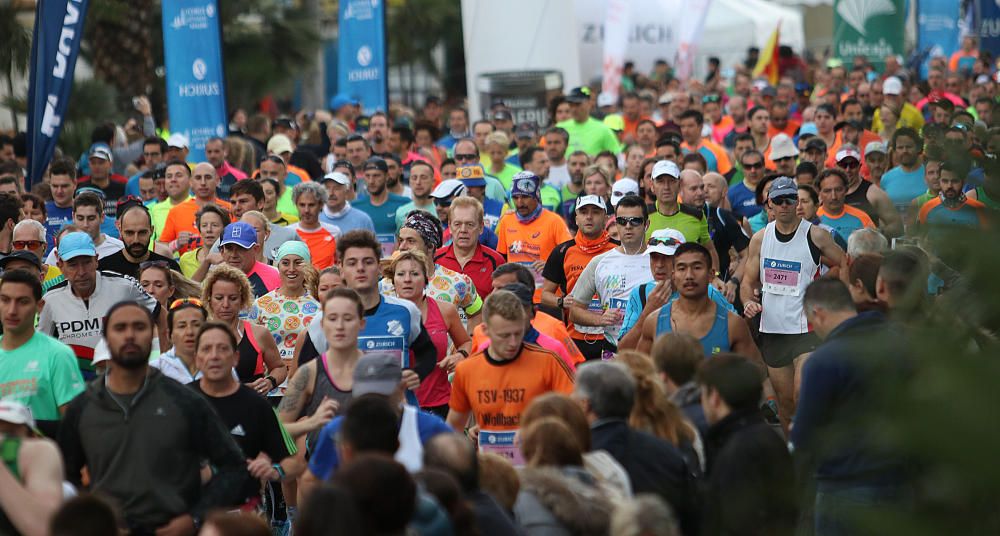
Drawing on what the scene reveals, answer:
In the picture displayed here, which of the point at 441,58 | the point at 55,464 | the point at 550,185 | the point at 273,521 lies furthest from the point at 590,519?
the point at 441,58

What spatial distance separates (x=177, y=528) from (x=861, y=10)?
21.4m

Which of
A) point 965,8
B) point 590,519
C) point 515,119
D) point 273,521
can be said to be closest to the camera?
point 590,519

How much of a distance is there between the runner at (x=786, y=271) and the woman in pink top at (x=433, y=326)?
2.13 metres

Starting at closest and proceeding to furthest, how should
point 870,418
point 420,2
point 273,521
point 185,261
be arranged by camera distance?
point 870,418
point 273,521
point 185,261
point 420,2

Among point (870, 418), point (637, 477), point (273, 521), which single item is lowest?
point (273, 521)

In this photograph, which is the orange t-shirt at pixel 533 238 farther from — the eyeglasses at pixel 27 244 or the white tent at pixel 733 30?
the white tent at pixel 733 30

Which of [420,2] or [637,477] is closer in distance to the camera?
[637,477]

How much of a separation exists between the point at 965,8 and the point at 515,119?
12.4 meters

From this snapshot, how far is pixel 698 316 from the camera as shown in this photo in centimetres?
767

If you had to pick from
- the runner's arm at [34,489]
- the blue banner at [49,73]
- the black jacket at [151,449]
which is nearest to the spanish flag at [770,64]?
the blue banner at [49,73]

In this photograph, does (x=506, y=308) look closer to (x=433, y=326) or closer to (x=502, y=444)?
(x=502, y=444)

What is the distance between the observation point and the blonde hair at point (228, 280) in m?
7.87

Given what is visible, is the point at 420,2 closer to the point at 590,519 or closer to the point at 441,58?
the point at 441,58

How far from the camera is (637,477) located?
193 inches
